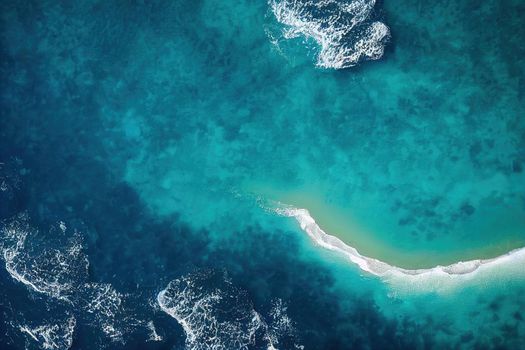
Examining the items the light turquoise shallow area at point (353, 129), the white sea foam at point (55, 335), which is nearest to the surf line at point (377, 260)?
the light turquoise shallow area at point (353, 129)

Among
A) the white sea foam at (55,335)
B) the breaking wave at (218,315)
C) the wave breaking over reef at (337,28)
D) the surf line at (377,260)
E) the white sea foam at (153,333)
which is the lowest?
the white sea foam at (55,335)

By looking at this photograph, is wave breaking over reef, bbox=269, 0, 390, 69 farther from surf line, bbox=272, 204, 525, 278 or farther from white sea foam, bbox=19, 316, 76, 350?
white sea foam, bbox=19, 316, 76, 350

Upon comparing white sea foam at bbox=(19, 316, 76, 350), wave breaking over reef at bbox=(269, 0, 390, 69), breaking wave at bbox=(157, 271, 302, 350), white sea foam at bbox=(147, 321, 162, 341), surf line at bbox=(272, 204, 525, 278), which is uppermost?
wave breaking over reef at bbox=(269, 0, 390, 69)

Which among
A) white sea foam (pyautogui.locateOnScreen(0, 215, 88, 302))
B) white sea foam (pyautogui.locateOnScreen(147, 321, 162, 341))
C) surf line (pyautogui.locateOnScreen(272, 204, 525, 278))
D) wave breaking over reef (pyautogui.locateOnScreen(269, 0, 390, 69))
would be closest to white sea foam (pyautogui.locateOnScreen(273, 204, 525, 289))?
surf line (pyautogui.locateOnScreen(272, 204, 525, 278))

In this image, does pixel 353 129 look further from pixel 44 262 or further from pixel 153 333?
pixel 44 262

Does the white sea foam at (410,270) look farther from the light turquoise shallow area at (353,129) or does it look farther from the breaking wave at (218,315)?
the breaking wave at (218,315)

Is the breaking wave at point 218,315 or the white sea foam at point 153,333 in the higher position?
the breaking wave at point 218,315
